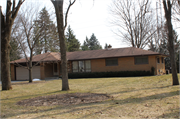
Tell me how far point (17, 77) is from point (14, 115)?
25.3m

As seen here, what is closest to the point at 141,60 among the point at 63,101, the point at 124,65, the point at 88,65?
the point at 124,65

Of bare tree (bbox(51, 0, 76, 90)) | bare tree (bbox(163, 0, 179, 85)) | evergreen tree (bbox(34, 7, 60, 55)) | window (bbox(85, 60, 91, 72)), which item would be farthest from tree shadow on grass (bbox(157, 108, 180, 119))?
window (bbox(85, 60, 91, 72))

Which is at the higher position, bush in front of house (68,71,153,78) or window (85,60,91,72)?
window (85,60,91,72)

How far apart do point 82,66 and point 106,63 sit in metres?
4.26

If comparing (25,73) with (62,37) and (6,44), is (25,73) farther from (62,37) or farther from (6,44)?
(62,37)

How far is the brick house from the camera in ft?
75.8

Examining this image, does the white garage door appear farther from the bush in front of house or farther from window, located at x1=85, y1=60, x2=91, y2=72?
window, located at x1=85, y1=60, x2=91, y2=72

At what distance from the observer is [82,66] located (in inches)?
1090

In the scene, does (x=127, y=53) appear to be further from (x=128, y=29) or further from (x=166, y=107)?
(x=166, y=107)

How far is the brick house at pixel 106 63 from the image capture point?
2309 centimetres

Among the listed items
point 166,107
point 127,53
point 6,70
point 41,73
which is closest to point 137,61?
point 127,53

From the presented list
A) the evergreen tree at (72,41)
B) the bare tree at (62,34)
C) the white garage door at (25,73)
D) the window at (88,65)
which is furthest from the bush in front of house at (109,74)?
the evergreen tree at (72,41)

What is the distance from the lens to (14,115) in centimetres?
571

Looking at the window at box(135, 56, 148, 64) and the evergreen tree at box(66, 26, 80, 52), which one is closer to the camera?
the window at box(135, 56, 148, 64)
